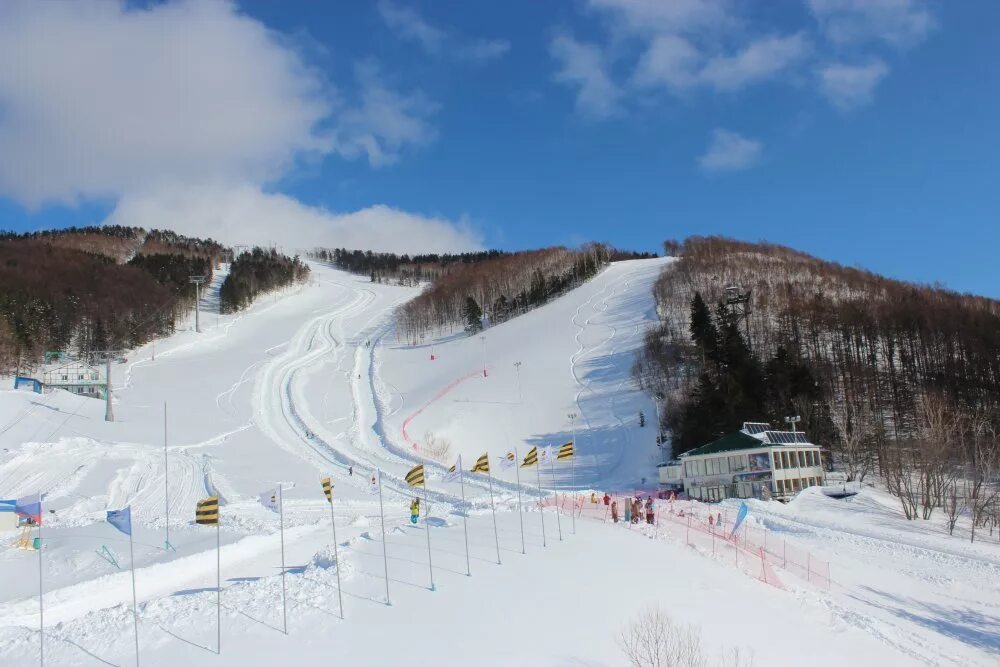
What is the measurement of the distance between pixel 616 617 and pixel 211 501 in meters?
8.75

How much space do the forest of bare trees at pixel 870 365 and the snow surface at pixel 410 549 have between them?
11.0 ft

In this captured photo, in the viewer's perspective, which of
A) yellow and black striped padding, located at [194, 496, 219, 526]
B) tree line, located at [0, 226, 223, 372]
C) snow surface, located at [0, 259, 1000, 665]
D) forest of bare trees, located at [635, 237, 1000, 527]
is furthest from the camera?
tree line, located at [0, 226, 223, 372]

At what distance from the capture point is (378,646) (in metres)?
13.0

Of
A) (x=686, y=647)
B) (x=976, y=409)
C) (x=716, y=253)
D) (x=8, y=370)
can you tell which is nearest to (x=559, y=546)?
(x=686, y=647)

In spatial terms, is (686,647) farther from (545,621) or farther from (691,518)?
(691,518)

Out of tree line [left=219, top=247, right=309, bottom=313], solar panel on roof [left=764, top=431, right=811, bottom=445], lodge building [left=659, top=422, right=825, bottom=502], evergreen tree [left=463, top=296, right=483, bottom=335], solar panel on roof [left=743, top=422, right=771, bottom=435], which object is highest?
tree line [left=219, top=247, right=309, bottom=313]

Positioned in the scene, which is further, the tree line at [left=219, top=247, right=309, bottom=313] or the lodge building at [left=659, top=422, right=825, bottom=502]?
the tree line at [left=219, top=247, right=309, bottom=313]

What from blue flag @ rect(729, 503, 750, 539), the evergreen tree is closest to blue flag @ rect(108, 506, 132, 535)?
blue flag @ rect(729, 503, 750, 539)

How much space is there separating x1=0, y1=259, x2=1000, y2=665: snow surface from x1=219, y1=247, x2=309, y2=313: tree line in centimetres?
5172

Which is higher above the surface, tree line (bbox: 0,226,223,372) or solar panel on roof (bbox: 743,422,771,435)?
tree line (bbox: 0,226,223,372)

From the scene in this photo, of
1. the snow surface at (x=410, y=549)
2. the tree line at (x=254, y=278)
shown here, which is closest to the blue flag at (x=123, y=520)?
the snow surface at (x=410, y=549)

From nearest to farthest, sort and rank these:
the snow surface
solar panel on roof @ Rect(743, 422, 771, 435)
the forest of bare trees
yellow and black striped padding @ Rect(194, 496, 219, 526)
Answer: the snow surface < yellow and black striped padding @ Rect(194, 496, 219, 526) < the forest of bare trees < solar panel on roof @ Rect(743, 422, 771, 435)

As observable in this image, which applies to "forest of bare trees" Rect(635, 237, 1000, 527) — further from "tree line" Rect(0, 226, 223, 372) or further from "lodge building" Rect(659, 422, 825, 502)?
"tree line" Rect(0, 226, 223, 372)

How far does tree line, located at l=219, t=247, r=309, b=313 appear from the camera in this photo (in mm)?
118438
